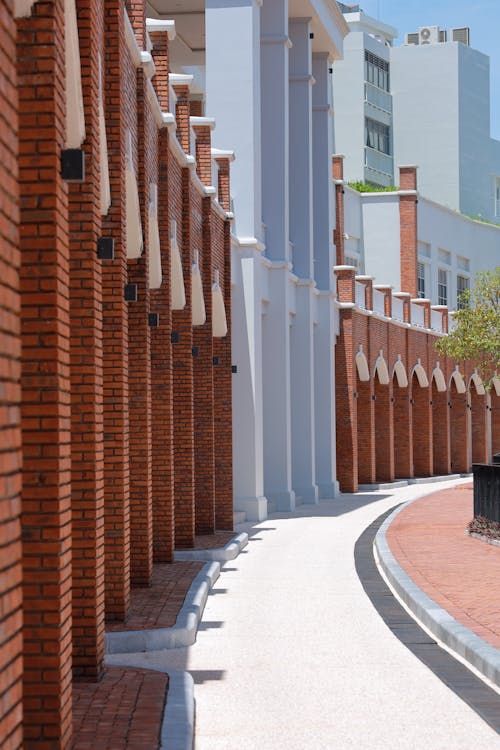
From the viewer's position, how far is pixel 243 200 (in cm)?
2831

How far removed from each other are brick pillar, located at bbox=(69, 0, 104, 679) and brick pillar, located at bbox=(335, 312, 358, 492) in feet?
100.0

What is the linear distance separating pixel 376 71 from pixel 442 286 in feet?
47.1

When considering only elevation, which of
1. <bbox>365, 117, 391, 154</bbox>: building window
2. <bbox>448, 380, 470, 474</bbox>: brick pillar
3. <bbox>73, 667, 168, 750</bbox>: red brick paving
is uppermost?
<bbox>365, 117, 391, 154</bbox>: building window

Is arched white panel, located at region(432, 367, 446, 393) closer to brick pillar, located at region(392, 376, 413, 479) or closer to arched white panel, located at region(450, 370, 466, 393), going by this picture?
arched white panel, located at region(450, 370, 466, 393)

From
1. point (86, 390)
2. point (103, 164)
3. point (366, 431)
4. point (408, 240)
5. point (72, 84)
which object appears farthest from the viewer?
point (408, 240)

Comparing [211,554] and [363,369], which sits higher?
[363,369]

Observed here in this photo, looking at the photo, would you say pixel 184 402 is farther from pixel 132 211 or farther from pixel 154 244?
pixel 132 211

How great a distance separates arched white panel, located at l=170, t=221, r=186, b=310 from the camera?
17.9 meters

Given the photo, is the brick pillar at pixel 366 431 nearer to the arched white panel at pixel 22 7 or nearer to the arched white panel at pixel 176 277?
the arched white panel at pixel 176 277

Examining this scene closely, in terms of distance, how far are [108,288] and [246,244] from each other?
15.9 meters

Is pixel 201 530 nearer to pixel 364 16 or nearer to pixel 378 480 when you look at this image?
pixel 378 480

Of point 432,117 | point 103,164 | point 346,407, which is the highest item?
point 432,117

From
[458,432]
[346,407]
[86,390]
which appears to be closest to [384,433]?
[346,407]

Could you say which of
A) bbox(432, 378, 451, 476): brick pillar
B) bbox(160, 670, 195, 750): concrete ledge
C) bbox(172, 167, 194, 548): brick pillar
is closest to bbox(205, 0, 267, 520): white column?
bbox(172, 167, 194, 548): brick pillar
